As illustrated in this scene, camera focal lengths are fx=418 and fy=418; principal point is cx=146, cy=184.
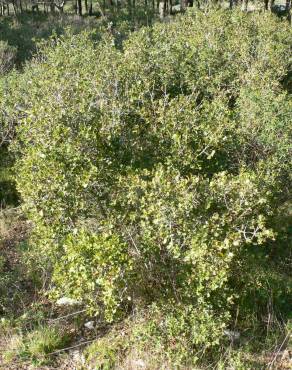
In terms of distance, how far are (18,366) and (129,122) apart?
4.11 metres

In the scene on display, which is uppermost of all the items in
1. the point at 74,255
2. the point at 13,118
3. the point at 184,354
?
the point at 13,118

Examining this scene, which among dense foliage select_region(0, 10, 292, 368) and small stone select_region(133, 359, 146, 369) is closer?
dense foliage select_region(0, 10, 292, 368)

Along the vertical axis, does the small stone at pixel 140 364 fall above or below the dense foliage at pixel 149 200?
below

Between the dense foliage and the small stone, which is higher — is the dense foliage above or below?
above

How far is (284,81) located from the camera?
14.1m

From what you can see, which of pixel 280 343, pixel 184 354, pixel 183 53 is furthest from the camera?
pixel 183 53

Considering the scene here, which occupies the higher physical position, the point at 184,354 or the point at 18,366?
the point at 184,354

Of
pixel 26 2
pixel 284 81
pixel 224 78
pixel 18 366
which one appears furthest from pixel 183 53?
pixel 26 2

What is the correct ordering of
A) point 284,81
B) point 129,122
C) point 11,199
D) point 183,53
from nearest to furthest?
point 129,122 → point 11,199 → point 183,53 → point 284,81

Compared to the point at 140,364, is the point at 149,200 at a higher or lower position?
higher

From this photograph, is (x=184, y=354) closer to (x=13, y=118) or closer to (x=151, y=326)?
(x=151, y=326)

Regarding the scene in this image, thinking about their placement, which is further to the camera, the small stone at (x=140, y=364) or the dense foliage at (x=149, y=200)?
the small stone at (x=140, y=364)

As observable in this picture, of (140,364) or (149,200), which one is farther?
(140,364)

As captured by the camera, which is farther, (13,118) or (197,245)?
(13,118)
